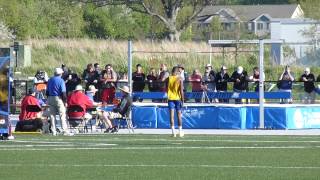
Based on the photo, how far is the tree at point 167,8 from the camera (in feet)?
236

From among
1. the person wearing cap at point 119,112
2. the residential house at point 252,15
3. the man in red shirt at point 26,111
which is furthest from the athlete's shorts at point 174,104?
the residential house at point 252,15

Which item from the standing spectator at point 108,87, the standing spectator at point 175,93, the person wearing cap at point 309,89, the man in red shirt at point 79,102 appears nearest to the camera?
the standing spectator at point 175,93

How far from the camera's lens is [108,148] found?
21.9 m

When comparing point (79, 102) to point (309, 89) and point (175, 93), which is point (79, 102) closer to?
point (175, 93)

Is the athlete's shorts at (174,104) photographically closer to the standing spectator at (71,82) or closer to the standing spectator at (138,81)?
the standing spectator at (138,81)

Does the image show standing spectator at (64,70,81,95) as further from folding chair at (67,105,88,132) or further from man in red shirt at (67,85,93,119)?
folding chair at (67,105,88,132)

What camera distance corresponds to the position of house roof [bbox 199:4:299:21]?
10388cm

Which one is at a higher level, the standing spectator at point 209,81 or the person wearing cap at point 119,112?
the standing spectator at point 209,81

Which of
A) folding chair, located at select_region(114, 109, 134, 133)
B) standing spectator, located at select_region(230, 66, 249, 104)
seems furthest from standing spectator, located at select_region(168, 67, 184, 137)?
standing spectator, located at select_region(230, 66, 249, 104)
